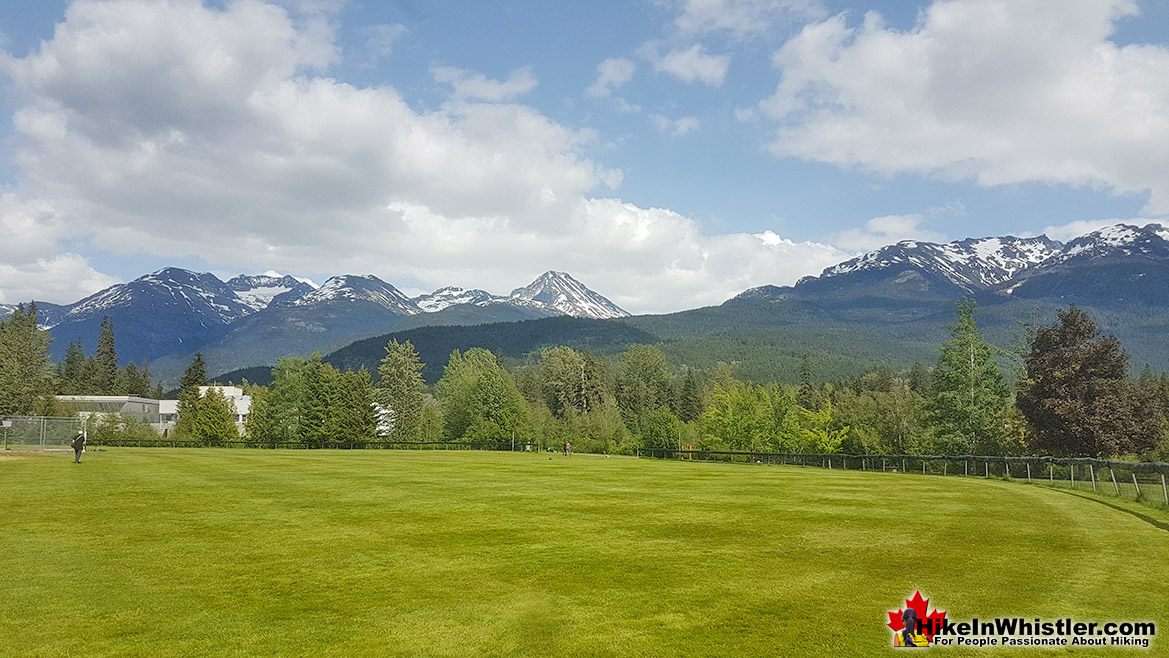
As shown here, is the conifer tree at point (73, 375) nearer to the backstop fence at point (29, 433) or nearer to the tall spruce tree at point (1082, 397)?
the backstop fence at point (29, 433)

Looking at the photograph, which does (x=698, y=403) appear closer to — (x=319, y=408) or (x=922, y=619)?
(x=319, y=408)

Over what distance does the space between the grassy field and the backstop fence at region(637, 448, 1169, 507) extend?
18.7 feet

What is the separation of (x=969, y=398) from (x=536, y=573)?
64.1m

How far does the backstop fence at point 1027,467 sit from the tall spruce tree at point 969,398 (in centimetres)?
941

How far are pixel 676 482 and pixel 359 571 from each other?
24.9 meters

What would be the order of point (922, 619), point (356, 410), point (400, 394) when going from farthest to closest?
point (400, 394) → point (356, 410) → point (922, 619)

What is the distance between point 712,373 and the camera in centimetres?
19238

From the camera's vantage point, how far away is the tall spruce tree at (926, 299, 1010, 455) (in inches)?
2515

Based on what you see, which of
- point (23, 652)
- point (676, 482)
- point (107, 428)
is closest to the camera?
point (23, 652)

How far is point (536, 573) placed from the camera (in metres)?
12.4

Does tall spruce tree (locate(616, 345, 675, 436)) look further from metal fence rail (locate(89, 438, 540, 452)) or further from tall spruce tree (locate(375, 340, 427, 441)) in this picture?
tall spruce tree (locate(375, 340, 427, 441))

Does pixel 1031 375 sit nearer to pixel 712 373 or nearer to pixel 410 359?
pixel 410 359

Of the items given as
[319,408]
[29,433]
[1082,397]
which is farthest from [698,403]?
[29,433]

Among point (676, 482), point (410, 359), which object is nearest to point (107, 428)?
point (410, 359)
